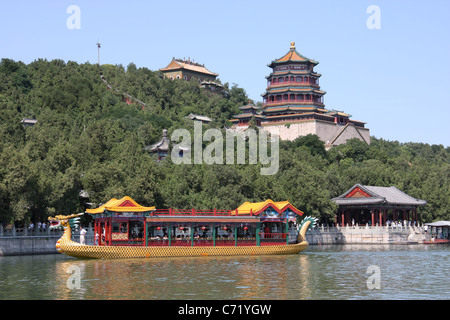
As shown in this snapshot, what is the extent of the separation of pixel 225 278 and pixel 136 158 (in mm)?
25894

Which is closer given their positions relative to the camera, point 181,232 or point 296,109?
point 181,232

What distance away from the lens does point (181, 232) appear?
41875mm

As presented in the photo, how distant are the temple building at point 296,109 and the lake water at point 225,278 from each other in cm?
4953

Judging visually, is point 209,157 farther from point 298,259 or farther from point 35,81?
point 35,81

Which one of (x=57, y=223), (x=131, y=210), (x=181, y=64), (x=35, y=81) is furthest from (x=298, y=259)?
(x=181, y=64)

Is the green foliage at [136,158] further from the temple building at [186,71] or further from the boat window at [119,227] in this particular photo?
the boat window at [119,227]

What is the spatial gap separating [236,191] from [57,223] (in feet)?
54.2

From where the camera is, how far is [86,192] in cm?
4475

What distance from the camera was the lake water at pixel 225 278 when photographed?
836 inches

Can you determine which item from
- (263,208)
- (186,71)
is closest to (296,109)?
(186,71)

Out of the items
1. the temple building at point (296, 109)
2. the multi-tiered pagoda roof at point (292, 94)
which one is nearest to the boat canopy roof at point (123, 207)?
the temple building at point (296, 109)

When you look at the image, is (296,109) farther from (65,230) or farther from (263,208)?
(65,230)

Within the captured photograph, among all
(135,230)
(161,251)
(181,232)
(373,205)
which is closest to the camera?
(161,251)

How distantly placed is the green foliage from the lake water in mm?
7492
